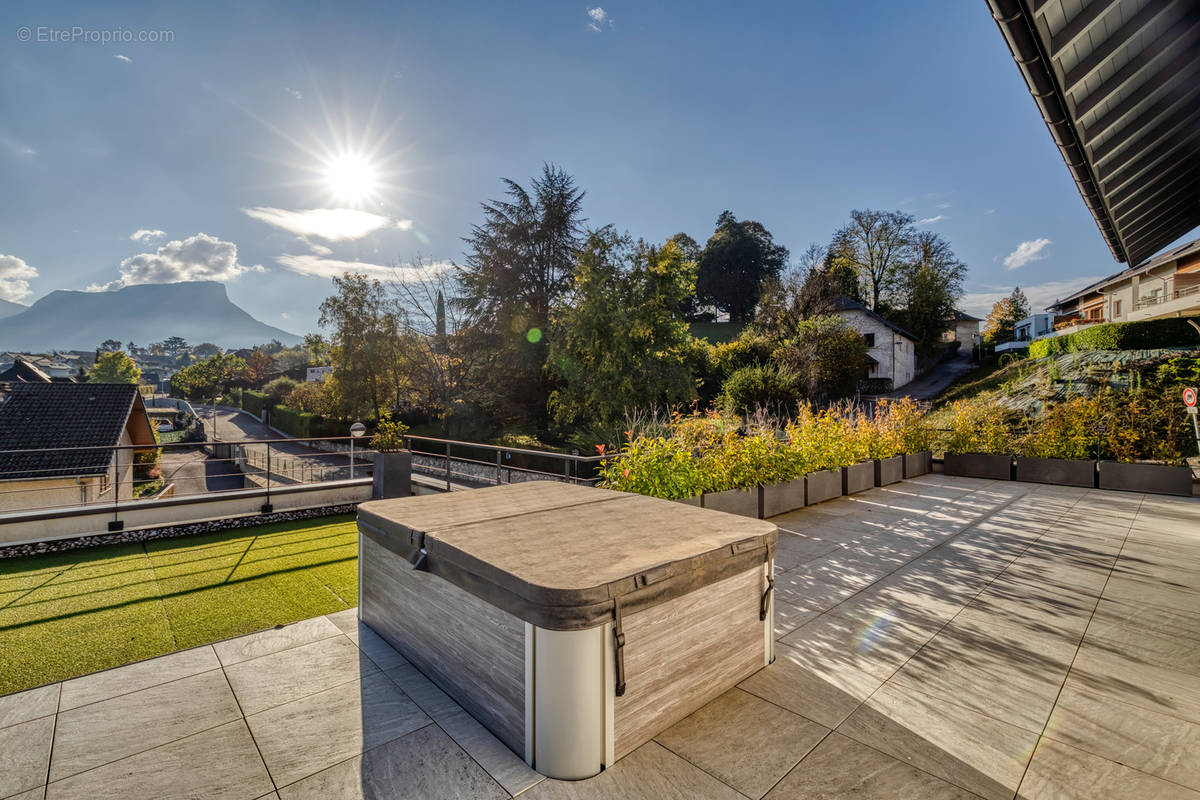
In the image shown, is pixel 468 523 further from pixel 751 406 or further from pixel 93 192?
pixel 93 192

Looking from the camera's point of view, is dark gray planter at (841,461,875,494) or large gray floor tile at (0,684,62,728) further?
dark gray planter at (841,461,875,494)

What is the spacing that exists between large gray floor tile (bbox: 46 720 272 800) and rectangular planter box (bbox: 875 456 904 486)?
7121 millimetres

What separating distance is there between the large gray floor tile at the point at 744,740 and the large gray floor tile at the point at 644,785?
0.05 metres

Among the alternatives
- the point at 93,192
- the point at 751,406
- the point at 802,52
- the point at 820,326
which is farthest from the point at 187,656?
the point at 93,192

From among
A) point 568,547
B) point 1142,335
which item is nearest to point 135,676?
point 568,547

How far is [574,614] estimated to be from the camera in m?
1.36

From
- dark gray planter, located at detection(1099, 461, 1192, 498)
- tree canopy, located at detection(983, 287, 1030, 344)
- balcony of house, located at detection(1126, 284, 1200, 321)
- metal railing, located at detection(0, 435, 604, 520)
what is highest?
tree canopy, located at detection(983, 287, 1030, 344)

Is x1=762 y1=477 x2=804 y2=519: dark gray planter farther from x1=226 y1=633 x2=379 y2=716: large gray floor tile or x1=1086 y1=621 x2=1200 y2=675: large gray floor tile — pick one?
x1=226 y1=633 x2=379 y2=716: large gray floor tile

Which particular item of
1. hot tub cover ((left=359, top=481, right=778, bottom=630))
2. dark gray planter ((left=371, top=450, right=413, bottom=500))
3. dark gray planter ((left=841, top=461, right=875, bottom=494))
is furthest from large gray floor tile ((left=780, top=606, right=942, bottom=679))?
dark gray planter ((left=371, top=450, right=413, bottom=500))

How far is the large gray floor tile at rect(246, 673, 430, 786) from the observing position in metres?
1.58

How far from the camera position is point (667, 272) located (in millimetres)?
13117

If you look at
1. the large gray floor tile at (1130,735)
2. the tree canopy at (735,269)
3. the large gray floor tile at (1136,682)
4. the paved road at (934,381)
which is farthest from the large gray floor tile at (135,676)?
the tree canopy at (735,269)

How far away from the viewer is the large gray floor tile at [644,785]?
1.40m

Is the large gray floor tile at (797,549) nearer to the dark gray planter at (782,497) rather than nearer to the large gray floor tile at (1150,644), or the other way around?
the dark gray planter at (782,497)
